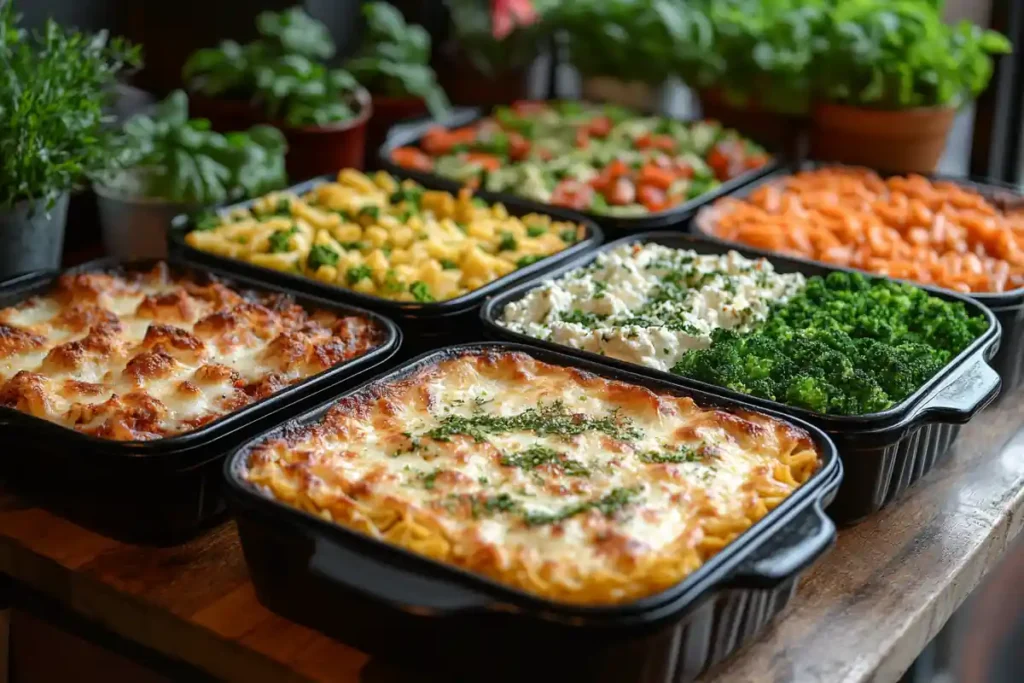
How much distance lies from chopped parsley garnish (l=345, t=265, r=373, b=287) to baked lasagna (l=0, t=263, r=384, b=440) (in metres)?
0.20

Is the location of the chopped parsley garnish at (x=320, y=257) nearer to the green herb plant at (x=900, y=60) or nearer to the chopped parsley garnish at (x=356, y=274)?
the chopped parsley garnish at (x=356, y=274)

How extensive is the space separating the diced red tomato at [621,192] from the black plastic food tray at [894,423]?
107cm

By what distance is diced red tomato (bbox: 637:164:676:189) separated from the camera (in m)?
3.57

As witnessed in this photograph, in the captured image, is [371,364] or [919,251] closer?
[371,364]

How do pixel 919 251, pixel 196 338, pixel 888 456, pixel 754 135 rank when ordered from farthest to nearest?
pixel 754 135, pixel 919 251, pixel 196 338, pixel 888 456

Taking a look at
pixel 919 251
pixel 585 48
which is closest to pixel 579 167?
pixel 585 48

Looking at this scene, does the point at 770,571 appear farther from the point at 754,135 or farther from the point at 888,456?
the point at 754,135

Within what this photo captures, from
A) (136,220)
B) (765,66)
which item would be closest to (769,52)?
(765,66)

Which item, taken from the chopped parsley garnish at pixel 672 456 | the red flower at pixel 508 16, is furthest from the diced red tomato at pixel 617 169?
the chopped parsley garnish at pixel 672 456

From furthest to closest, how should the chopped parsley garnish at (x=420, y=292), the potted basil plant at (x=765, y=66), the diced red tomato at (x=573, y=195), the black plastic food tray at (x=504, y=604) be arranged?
1. the potted basil plant at (x=765, y=66)
2. the diced red tomato at (x=573, y=195)
3. the chopped parsley garnish at (x=420, y=292)
4. the black plastic food tray at (x=504, y=604)

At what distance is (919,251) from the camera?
3115mm

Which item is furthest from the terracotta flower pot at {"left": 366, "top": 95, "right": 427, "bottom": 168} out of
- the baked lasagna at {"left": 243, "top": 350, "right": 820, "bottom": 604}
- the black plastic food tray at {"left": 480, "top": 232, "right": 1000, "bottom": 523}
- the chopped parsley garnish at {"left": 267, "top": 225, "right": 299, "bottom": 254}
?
the baked lasagna at {"left": 243, "top": 350, "right": 820, "bottom": 604}

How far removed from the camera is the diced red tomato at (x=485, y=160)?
11.9ft

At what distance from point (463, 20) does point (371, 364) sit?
7.77 ft
